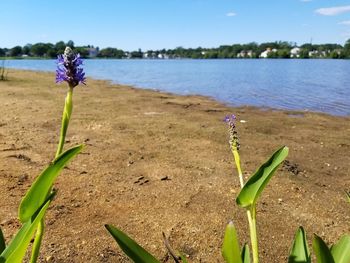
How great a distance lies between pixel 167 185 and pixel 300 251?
10.2 ft

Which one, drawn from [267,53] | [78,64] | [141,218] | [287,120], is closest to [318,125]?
[287,120]

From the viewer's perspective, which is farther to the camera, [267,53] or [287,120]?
[267,53]

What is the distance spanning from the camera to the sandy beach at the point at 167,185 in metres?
3.56

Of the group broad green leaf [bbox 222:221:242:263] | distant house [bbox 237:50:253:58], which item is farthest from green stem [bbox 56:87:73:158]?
distant house [bbox 237:50:253:58]

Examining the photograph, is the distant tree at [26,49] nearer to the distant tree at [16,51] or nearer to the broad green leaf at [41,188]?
the distant tree at [16,51]

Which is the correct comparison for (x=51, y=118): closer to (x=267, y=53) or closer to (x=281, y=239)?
(x=281, y=239)

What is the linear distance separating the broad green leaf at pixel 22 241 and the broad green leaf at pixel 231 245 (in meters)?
0.64

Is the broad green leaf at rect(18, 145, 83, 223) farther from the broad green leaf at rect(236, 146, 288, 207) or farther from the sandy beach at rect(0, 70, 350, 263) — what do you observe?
the sandy beach at rect(0, 70, 350, 263)

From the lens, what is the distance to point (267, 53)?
117 meters

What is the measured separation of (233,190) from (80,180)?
5.44 ft

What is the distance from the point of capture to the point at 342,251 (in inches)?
68.2

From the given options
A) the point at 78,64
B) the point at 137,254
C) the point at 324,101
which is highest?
the point at 78,64

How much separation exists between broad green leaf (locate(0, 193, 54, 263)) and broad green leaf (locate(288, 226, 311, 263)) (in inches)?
37.5

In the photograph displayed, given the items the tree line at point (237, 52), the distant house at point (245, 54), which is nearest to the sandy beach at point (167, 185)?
the tree line at point (237, 52)
